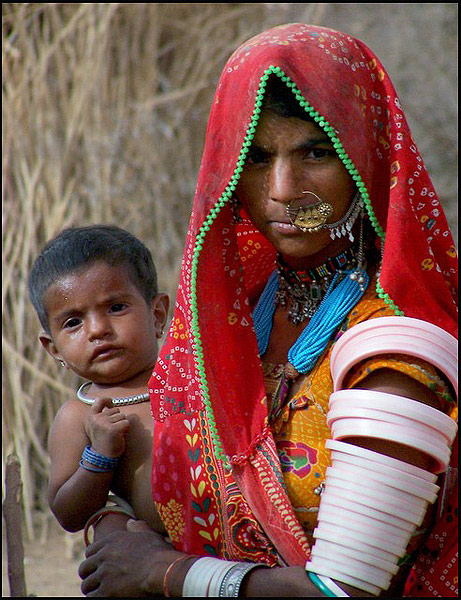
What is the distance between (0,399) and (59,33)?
2.05 meters

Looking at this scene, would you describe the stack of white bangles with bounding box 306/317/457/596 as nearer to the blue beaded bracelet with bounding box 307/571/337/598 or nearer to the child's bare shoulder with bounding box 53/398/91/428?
the blue beaded bracelet with bounding box 307/571/337/598

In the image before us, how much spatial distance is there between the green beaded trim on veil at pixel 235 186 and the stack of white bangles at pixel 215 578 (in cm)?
25

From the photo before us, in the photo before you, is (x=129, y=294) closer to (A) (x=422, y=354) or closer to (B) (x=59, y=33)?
(A) (x=422, y=354)

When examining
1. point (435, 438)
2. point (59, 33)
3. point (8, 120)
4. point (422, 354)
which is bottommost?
point (435, 438)

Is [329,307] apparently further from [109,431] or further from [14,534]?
[14,534]

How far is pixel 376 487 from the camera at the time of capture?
1684 millimetres

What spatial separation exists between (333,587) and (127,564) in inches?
21.1

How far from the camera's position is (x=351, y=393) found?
175cm

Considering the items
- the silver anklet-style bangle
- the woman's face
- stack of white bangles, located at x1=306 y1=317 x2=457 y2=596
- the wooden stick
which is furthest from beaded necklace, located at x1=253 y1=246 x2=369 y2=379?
the wooden stick

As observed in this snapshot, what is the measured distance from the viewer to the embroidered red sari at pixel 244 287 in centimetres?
189

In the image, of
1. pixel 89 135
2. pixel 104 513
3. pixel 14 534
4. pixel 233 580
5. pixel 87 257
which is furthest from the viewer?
pixel 89 135

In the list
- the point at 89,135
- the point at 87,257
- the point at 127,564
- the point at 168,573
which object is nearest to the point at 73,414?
the point at 87,257

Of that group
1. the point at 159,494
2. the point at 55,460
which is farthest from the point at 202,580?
the point at 55,460

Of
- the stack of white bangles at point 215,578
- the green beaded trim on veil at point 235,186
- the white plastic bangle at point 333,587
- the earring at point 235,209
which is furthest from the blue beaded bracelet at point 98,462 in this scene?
the white plastic bangle at point 333,587
